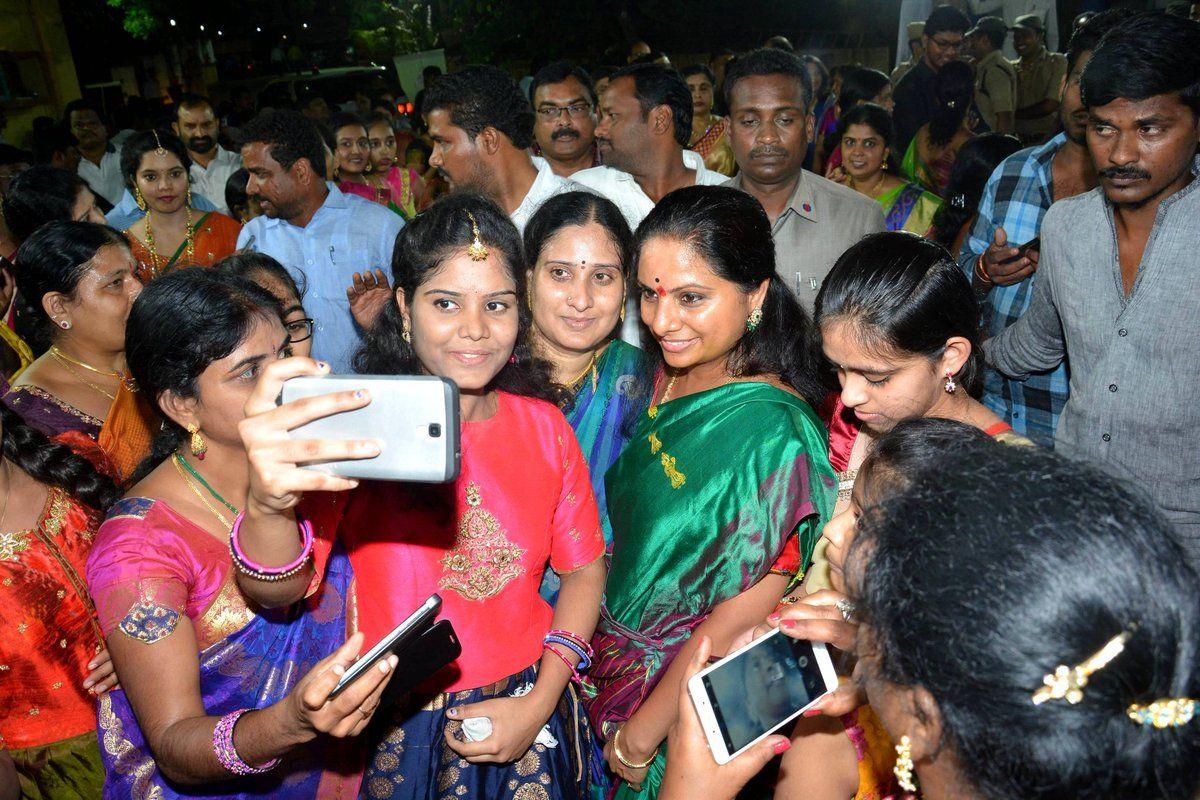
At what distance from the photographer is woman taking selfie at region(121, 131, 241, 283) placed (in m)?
4.74

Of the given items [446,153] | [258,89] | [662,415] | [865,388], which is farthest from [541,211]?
[258,89]

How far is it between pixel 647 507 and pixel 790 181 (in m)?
2.30

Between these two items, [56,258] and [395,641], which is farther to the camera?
[56,258]

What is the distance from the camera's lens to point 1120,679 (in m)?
0.90

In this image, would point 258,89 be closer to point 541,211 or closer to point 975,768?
point 541,211

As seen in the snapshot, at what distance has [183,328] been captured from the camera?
5.56 ft

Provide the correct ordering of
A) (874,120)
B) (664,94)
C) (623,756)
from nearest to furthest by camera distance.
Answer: (623,756) → (664,94) → (874,120)

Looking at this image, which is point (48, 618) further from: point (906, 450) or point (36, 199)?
point (36, 199)

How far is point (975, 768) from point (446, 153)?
Answer: 3906mm

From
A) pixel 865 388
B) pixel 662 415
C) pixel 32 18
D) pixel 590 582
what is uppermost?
pixel 32 18

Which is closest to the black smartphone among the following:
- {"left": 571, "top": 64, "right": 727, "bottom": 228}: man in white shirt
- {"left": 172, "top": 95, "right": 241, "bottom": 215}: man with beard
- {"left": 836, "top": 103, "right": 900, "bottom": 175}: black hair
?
{"left": 571, "top": 64, "right": 727, "bottom": 228}: man in white shirt

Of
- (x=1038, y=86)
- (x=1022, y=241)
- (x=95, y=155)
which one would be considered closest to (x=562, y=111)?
(x=1022, y=241)

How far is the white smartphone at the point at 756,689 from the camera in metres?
1.35

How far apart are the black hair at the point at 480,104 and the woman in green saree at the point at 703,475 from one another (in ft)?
7.31
